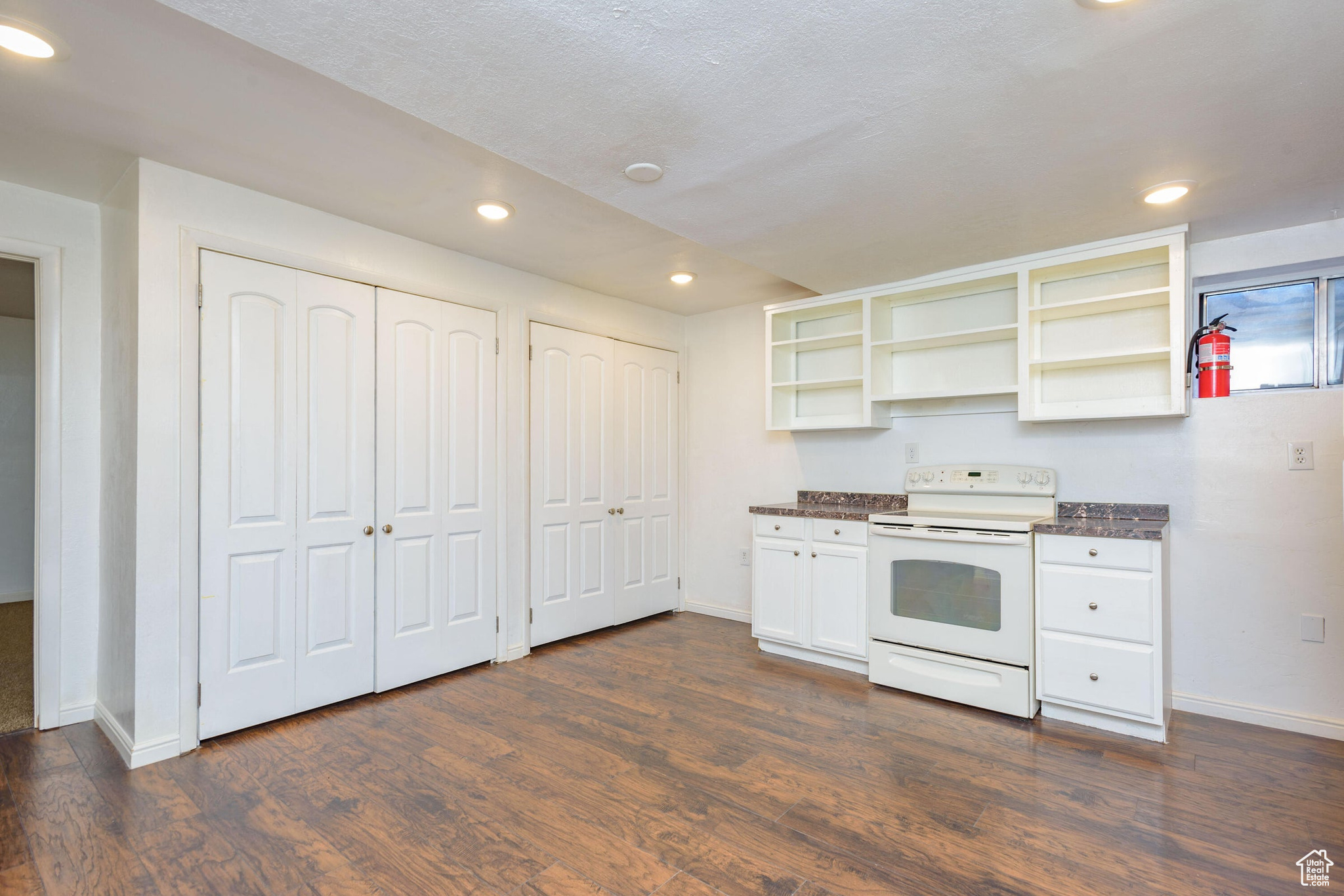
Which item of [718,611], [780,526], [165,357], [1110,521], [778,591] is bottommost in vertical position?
[718,611]

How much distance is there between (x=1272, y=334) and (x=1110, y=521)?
1103mm

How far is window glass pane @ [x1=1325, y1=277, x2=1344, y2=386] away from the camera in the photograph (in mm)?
2898

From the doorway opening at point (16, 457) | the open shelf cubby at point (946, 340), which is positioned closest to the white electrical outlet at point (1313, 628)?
the open shelf cubby at point (946, 340)

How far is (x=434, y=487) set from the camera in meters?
3.51

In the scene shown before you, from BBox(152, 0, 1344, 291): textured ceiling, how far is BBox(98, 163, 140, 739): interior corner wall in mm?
1623

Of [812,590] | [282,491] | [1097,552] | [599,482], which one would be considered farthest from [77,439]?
[1097,552]

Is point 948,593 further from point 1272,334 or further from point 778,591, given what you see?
point 1272,334

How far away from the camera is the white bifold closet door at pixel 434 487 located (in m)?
3.32

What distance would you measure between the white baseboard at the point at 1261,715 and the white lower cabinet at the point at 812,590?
1.46 meters

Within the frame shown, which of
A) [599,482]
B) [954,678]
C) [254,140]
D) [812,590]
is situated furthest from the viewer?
[599,482]

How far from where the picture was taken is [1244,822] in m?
2.11

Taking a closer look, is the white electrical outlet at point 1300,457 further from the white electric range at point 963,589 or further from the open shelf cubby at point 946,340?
the open shelf cubby at point 946,340

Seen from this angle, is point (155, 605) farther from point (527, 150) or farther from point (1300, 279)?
point (1300, 279)

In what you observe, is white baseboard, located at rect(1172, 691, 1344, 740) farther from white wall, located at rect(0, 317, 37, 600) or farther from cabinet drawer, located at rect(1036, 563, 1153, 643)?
white wall, located at rect(0, 317, 37, 600)
